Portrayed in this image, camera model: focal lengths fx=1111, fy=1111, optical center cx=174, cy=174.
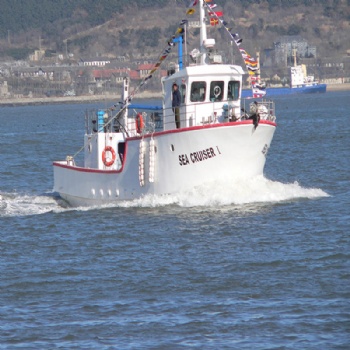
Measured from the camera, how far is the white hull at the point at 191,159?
29.4m

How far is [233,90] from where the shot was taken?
103 ft

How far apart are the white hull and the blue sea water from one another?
1.38 feet

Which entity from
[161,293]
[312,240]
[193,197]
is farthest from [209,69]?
[161,293]

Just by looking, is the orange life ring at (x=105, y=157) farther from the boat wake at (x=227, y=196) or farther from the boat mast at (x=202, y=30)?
the boat mast at (x=202, y=30)

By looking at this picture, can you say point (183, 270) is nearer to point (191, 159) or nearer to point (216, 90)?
point (191, 159)

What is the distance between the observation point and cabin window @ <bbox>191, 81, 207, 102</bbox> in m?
30.8

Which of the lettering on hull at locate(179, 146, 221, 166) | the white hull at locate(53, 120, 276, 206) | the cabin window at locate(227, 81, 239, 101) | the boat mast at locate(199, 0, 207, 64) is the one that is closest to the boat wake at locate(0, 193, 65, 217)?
the white hull at locate(53, 120, 276, 206)

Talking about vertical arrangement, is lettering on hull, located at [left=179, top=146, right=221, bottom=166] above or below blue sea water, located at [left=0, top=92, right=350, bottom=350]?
above

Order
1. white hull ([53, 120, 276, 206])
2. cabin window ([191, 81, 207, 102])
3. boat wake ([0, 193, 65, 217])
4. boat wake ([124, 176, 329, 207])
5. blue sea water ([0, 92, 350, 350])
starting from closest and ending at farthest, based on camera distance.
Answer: blue sea water ([0, 92, 350, 350])
white hull ([53, 120, 276, 206])
boat wake ([124, 176, 329, 207])
cabin window ([191, 81, 207, 102])
boat wake ([0, 193, 65, 217])

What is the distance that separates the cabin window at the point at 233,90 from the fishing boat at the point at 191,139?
0.03 m

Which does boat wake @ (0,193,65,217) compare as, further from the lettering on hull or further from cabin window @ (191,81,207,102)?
cabin window @ (191,81,207,102)

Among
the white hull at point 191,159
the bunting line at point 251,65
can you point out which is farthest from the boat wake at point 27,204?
the bunting line at point 251,65

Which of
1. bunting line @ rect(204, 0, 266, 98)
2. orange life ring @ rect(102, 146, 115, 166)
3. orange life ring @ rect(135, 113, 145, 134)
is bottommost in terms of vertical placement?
orange life ring @ rect(102, 146, 115, 166)

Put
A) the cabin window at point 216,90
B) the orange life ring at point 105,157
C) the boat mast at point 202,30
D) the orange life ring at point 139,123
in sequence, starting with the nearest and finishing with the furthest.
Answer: the cabin window at point 216,90 < the boat mast at point 202,30 < the orange life ring at point 139,123 < the orange life ring at point 105,157
